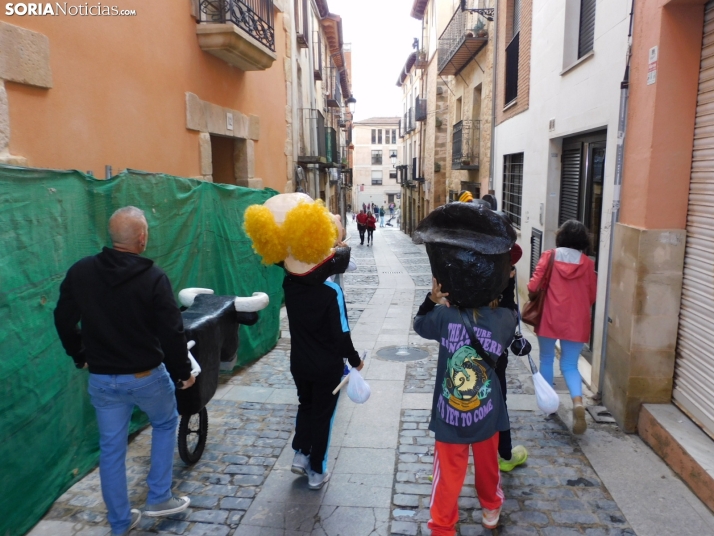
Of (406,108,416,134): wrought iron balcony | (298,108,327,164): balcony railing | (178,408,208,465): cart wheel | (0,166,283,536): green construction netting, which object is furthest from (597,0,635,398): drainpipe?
(406,108,416,134): wrought iron balcony

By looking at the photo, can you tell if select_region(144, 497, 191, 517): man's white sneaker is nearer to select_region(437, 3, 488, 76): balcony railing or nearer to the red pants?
the red pants

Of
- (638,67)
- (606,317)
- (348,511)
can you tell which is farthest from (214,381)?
(638,67)

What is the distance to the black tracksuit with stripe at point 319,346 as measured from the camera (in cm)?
340

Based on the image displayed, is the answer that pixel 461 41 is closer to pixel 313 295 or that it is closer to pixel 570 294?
pixel 570 294

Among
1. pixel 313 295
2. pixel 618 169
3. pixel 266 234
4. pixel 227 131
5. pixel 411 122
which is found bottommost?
pixel 313 295

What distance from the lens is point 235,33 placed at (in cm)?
698

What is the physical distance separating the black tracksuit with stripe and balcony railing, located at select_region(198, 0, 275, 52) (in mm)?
5034

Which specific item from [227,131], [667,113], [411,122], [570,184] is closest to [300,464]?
[667,113]

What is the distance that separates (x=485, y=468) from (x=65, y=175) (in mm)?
3092

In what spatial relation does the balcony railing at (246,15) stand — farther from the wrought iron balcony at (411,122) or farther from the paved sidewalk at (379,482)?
the wrought iron balcony at (411,122)

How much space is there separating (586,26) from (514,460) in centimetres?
539

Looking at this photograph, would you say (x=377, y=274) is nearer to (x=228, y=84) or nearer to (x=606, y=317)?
(x=228, y=84)

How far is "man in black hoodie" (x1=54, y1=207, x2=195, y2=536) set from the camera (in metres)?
2.77

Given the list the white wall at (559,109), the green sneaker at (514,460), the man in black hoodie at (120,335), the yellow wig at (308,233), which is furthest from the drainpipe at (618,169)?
the man in black hoodie at (120,335)
